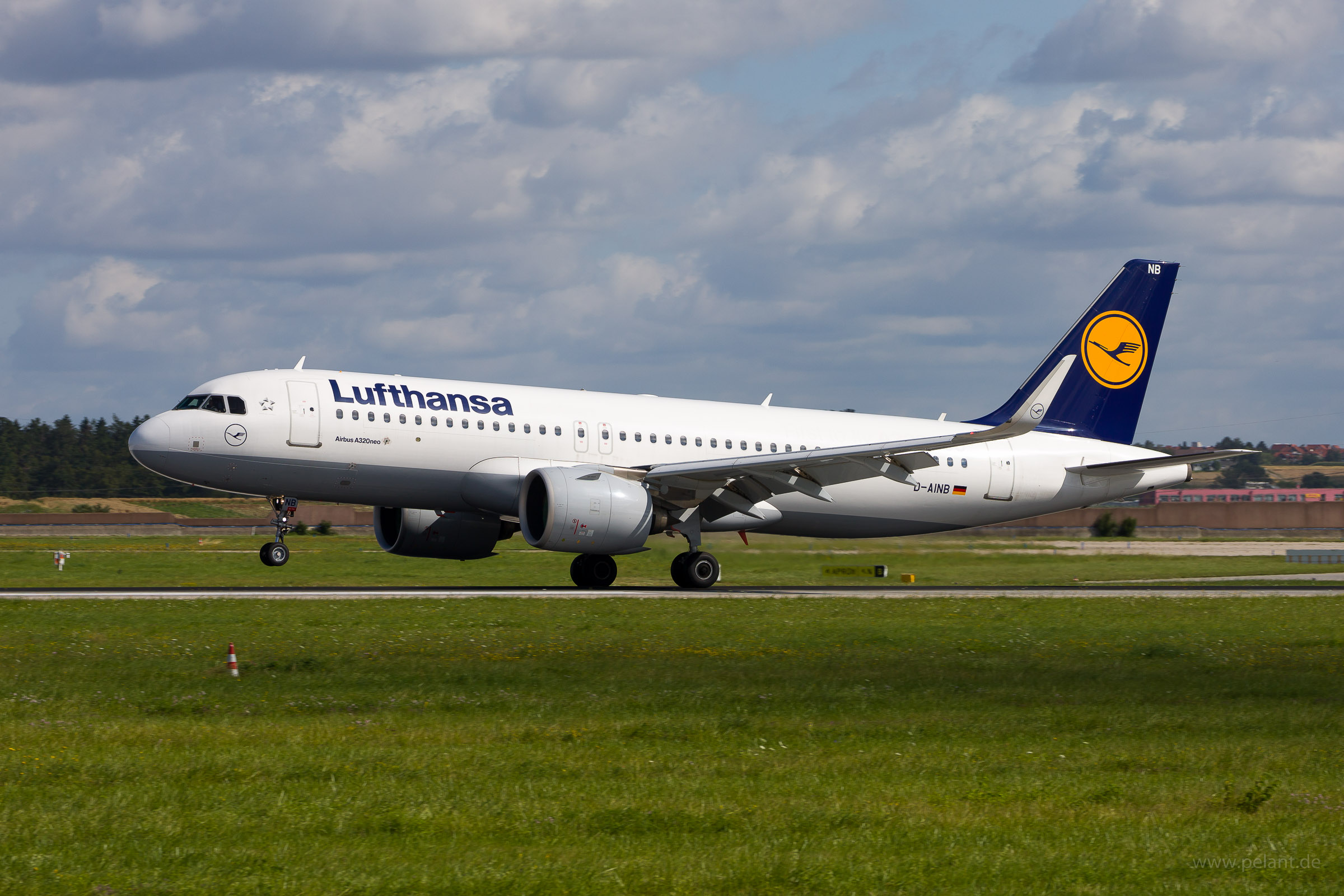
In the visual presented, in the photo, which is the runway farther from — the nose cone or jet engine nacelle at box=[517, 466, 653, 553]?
the nose cone

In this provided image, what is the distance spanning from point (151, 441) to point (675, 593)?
12082mm

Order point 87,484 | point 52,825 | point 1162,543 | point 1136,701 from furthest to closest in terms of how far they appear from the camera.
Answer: point 87,484 < point 1162,543 < point 1136,701 < point 52,825

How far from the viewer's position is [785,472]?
1244 inches

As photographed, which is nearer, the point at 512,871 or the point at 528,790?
the point at 512,871

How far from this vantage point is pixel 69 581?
3703 cm

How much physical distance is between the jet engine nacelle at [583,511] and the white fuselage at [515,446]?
1.04 metres

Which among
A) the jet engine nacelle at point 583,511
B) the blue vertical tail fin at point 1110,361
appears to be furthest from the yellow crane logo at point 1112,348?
the jet engine nacelle at point 583,511

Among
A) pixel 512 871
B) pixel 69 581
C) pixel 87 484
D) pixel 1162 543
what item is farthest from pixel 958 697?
pixel 87 484

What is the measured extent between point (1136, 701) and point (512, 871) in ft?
31.9

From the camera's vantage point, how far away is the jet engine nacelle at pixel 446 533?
33.4 m

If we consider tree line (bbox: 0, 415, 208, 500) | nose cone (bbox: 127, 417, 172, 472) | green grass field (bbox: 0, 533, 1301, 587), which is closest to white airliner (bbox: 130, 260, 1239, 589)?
nose cone (bbox: 127, 417, 172, 472)

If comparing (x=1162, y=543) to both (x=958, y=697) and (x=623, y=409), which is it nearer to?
(x=623, y=409)

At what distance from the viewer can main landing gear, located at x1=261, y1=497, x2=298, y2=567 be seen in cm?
3011

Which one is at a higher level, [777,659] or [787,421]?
[787,421]
